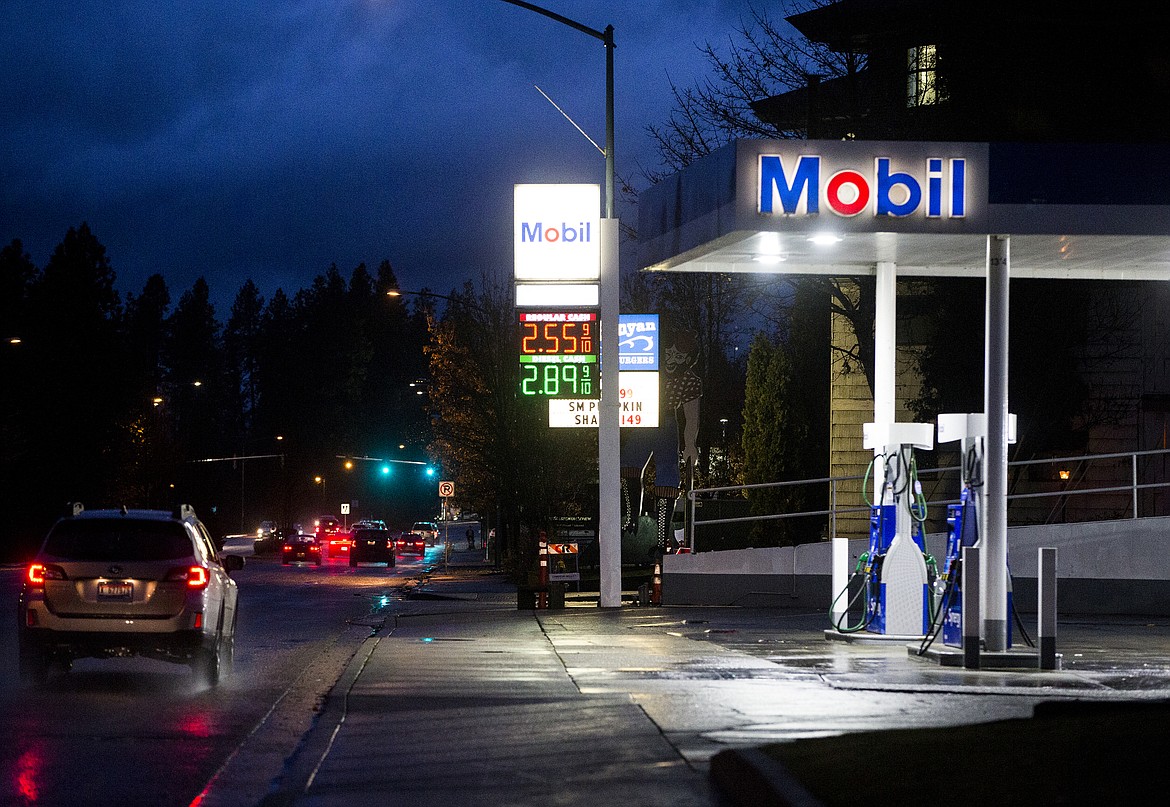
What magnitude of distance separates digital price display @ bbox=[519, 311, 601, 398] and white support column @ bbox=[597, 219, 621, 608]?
1.65 feet

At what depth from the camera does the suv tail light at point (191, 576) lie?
14.9 m

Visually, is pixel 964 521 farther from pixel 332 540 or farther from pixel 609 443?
pixel 332 540

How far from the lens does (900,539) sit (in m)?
18.7

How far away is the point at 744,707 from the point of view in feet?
40.8

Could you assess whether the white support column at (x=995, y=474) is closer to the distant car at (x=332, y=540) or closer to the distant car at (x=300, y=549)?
the distant car at (x=300, y=549)

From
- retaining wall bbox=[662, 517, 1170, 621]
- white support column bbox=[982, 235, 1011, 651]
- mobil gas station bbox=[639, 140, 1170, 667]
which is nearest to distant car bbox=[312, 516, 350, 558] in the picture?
retaining wall bbox=[662, 517, 1170, 621]

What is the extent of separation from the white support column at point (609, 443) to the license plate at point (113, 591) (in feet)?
41.2

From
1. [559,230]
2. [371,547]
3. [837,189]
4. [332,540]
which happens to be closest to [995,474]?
[837,189]

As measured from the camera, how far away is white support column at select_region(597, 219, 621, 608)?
87.1 feet

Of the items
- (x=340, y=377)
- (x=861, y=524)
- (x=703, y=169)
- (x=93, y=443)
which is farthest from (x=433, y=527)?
(x=703, y=169)

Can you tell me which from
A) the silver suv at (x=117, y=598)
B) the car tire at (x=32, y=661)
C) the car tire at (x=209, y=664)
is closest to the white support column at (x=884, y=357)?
the car tire at (x=209, y=664)

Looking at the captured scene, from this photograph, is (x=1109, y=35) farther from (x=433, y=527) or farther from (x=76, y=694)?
(x=433, y=527)

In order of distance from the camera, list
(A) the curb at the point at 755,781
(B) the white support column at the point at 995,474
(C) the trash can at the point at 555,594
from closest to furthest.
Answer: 1. (A) the curb at the point at 755,781
2. (B) the white support column at the point at 995,474
3. (C) the trash can at the point at 555,594

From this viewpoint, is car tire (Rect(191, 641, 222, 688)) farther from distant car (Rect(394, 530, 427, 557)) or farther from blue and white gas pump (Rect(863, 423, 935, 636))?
distant car (Rect(394, 530, 427, 557))
